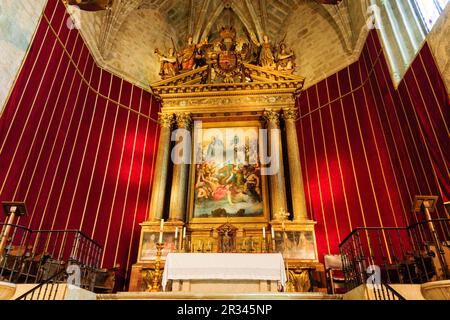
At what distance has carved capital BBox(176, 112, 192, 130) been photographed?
10.1 m

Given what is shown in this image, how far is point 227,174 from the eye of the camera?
367 inches

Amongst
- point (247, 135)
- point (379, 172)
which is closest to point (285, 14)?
point (247, 135)

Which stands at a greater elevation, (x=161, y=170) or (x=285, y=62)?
(x=285, y=62)

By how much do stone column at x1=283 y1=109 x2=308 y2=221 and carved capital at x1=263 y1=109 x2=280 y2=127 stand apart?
0.22m

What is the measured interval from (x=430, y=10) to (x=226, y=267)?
23.8 feet

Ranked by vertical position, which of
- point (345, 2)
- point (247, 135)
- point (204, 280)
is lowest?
point (204, 280)

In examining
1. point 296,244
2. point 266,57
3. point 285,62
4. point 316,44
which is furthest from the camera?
point 316,44
